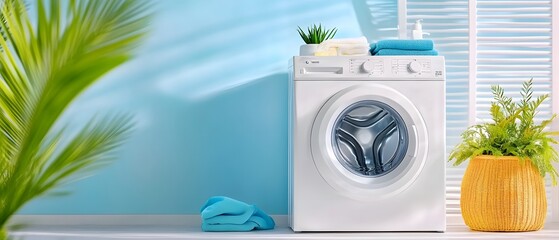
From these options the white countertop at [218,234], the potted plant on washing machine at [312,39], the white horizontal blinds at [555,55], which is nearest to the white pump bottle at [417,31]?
the potted plant on washing machine at [312,39]

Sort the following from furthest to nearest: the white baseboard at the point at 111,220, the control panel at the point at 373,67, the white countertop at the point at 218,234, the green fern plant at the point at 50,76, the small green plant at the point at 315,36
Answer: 1. the white baseboard at the point at 111,220
2. the small green plant at the point at 315,36
3. the control panel at the point at 373,67
4. the white countertop at the point at 218,234
5. the green fern plant at the point at 50,76

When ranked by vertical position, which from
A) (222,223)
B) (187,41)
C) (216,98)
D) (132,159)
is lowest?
(222,223)

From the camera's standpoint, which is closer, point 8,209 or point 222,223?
point 8,209

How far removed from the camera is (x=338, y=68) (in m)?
3.73

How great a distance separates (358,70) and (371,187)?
513 mm

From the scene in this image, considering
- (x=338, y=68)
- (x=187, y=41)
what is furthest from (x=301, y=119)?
(x=187, y=41)

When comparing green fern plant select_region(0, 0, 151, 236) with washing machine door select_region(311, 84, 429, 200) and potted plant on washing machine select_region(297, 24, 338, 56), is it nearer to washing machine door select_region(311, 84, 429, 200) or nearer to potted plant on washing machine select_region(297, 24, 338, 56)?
Result: washing machine door select_region(311, 84, 429, 200)

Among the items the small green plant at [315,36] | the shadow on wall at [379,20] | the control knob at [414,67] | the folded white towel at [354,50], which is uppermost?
the shadow on wall at [379,20]

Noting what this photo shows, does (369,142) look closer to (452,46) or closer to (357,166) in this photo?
(357,166)

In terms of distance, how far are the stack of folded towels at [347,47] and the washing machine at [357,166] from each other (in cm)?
13

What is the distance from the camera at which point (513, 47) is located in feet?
14.2

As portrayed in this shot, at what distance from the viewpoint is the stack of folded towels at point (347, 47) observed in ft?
12.6

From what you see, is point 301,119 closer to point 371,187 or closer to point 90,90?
point 371,187

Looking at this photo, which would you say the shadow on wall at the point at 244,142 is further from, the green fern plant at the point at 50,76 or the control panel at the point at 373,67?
the green fern plant at the point at 50,76
